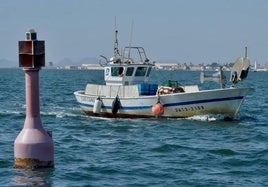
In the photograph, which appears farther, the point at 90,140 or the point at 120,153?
the point at 90,140

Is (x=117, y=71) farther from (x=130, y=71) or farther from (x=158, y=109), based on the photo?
(x=158, y=109)

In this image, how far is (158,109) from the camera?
32969 millimetres

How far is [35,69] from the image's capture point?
14859 millimetres

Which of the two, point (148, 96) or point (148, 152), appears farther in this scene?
point (148, 96)

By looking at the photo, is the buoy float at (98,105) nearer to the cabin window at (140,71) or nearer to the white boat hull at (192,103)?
the white boat hull at (192,103)

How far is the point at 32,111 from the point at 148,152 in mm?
7170

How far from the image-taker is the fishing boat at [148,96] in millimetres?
33062

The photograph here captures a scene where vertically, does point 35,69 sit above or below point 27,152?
above

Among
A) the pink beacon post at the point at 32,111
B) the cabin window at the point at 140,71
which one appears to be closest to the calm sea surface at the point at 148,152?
the pink beacon post at the point at 32,111

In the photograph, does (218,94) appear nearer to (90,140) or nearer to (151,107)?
(151,107)

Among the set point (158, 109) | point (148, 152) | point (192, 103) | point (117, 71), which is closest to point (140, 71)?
Answer: point (117, 71)

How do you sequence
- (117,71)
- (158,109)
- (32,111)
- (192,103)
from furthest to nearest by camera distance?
(117,71), (192,103), (158,109), (32,111)

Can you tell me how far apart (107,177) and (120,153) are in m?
4.45

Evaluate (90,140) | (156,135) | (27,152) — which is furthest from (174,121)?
(27,152)
